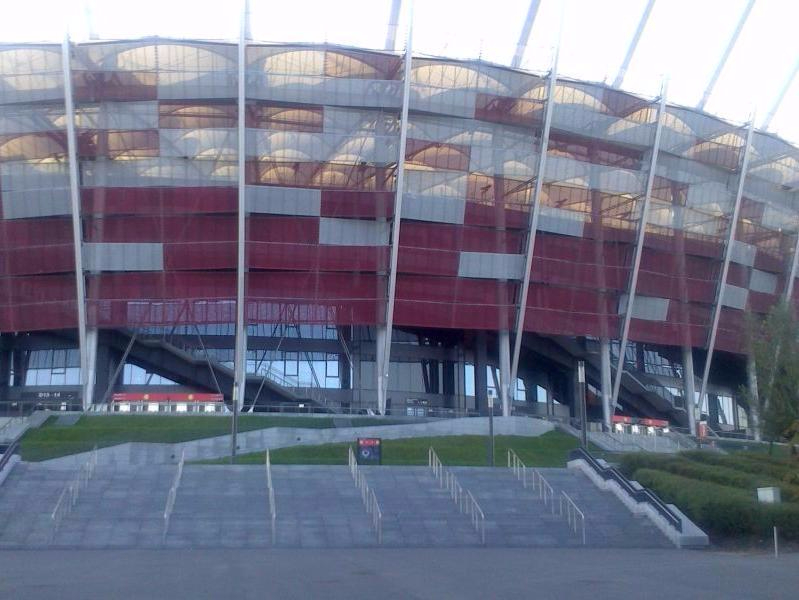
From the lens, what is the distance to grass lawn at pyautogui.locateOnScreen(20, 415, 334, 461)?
42.5 m

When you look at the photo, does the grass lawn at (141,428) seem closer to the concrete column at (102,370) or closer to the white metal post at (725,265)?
the concrete column at (102,370)

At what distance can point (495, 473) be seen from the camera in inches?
1243

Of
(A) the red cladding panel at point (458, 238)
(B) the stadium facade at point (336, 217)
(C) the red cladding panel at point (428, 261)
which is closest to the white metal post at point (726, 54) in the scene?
(B) the stadium facade at point (336, 217)

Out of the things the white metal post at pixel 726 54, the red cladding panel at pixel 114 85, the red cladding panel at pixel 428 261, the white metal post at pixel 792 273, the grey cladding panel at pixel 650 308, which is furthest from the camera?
the white metal post at pixel 792 273

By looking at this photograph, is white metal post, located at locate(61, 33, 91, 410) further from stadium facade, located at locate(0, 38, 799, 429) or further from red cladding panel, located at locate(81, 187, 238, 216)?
red cladding panel, located at locate(81, 187, 238, 216)

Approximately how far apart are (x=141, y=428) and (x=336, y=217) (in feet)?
48.3

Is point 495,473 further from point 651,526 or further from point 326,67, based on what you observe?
point 326,67

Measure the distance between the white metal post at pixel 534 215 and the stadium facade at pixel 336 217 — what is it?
162mm

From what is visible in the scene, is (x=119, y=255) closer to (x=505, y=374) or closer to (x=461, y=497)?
(x=505, y=374)

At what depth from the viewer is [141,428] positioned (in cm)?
4612

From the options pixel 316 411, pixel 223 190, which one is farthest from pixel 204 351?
pixel 223 190

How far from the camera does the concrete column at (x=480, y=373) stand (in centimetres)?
5912

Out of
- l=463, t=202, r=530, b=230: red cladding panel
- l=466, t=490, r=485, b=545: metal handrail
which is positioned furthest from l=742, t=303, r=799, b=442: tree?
l=466, t=490, r=485, b=545: metal handrail

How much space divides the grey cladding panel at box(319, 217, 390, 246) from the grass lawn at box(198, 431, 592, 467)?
11372 millimetres
